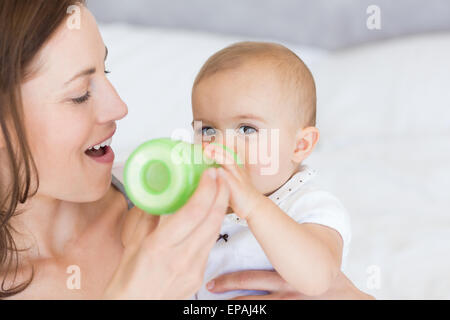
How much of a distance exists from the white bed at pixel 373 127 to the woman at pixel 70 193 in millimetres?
305

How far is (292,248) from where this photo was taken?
83cm

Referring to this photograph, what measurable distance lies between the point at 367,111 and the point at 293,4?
673 millimetres

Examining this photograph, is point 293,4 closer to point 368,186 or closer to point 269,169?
point 368,186

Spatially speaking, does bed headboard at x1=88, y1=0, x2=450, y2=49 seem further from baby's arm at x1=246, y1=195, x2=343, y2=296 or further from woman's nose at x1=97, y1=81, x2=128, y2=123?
baby's arm at x1=246, y1=195, x2=343, y2=296

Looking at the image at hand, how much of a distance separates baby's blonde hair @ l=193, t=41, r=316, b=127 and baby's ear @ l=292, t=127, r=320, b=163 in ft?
0.05

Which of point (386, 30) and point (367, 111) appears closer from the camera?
point (367, 111)

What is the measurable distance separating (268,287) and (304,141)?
0.29 m

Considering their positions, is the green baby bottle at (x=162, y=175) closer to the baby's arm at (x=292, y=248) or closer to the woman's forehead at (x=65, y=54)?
the baby's arm at (x=292, y=248)

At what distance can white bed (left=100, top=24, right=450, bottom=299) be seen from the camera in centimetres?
131

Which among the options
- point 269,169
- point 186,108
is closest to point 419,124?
point 186,108

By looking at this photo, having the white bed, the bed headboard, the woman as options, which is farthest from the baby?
the bed headboard

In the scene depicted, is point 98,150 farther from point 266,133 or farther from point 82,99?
point 266,133

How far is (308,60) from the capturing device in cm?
229
